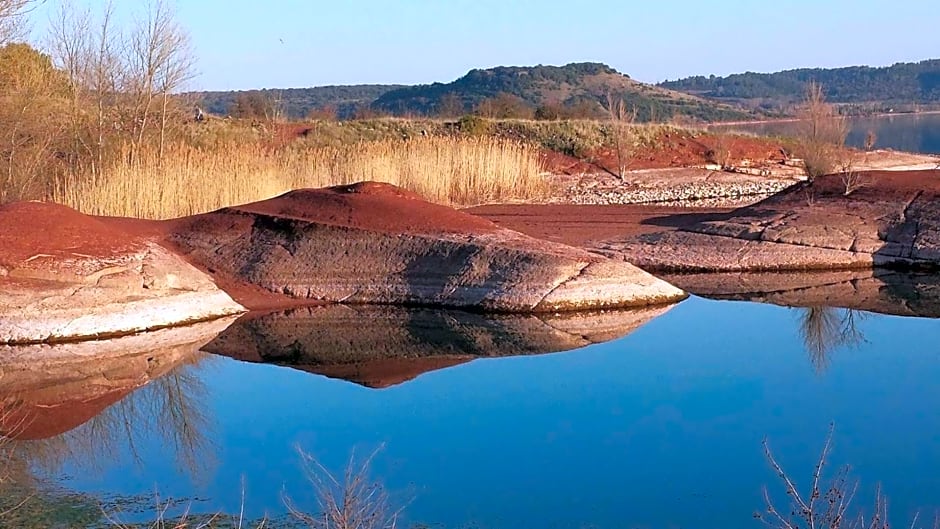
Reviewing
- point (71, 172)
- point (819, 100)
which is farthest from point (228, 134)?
point (819, 100)

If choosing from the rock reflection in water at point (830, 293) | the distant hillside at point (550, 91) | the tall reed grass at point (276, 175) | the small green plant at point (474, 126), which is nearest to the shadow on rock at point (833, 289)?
the rock reflection in water at point (830, 293)

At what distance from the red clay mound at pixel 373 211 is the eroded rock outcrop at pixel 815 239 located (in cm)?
271

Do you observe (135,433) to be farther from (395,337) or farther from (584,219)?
(584,219)

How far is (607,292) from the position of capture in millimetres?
13477

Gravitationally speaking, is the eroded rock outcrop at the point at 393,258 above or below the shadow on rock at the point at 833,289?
above

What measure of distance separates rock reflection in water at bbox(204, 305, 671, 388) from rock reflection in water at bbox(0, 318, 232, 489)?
22.8 inches

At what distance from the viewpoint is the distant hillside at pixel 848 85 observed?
110562 millimetres

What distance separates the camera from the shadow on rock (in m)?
13.7

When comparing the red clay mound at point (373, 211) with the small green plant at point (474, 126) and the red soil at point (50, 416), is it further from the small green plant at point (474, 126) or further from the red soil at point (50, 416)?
the small green plant at point (474, 126)

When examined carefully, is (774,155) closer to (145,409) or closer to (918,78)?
(145,409)

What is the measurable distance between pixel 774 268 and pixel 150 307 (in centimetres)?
827

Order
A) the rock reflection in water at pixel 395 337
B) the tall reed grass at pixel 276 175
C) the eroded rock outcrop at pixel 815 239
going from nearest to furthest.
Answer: the rock reflection in water at pixel 395 337
the eroded rock outcrop at pixel 815 239
the tall reed grass at pixel 276 175

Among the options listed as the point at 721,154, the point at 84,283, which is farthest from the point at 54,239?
the point at 721,154

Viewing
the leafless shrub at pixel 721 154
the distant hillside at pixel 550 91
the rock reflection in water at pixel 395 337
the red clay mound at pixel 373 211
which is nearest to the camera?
the rock reflection in water at pixel 395 337
